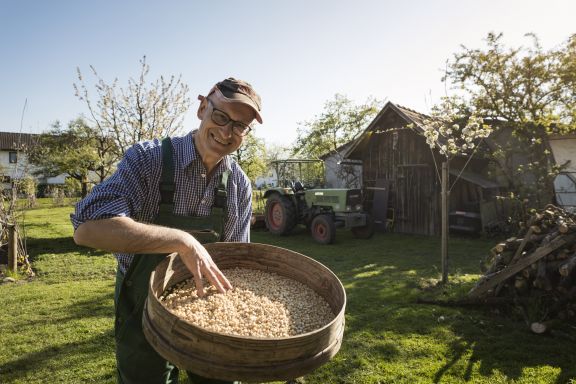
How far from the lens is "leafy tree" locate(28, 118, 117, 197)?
27.8 metres

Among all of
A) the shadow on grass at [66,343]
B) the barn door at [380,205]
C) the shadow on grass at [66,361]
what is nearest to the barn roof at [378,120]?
the barn door at [380,205]

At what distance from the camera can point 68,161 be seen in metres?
28.0

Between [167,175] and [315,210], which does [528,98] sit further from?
[167,175]

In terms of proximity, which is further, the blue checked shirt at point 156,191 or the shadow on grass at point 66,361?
the shadow on grass at point 66,361

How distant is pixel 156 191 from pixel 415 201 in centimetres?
1158

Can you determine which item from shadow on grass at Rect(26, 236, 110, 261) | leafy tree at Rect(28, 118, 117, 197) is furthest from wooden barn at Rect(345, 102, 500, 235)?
leafy tree at Rect(28, 118, 117, 197)

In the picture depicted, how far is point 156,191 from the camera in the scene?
71.1 inches

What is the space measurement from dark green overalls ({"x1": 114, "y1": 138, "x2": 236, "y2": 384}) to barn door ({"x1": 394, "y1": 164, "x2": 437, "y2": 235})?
1123cm

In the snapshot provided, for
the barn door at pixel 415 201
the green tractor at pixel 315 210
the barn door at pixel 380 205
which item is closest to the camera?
the green tractor at pixel 315 210

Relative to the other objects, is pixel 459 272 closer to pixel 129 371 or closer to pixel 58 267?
pixel 129 371

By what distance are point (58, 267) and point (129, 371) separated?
6.99m

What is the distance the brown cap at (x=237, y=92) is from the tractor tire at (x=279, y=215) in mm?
9593

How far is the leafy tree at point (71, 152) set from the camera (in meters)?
27.8

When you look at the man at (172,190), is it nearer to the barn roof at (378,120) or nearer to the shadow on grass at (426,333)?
the shadow on grass at (426,333)
